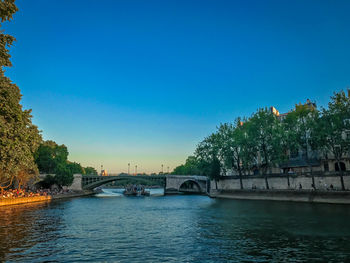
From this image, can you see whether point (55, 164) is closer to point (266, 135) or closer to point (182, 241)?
point (266, 135)

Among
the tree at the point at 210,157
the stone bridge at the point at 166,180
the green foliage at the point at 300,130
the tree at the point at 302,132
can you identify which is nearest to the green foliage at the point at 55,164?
the stone bridge at the point at 166,180

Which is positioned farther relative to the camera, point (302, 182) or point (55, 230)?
point (302, 182)

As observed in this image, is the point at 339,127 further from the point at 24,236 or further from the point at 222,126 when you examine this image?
the point at 24,236

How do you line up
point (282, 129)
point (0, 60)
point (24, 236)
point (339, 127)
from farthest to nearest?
point (282, 129) → point (339, 127) → point (0, 60) → point (24, 236)

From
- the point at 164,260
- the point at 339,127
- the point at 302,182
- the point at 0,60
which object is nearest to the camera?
the point at 164,260

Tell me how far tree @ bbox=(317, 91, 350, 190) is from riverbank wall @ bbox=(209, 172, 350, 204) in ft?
11.2

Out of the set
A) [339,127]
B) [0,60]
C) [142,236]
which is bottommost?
[142,236]

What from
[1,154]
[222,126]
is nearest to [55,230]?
[1,154]

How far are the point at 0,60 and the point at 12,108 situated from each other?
5.61m

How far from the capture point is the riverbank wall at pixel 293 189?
151 ft

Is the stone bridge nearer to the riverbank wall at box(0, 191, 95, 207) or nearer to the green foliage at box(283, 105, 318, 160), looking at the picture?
the riverbank wall at box(0, 191, 95, 207)

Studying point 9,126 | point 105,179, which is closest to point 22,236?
point 9,126

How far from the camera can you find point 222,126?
7369 cm

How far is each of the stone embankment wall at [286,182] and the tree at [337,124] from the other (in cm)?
238
